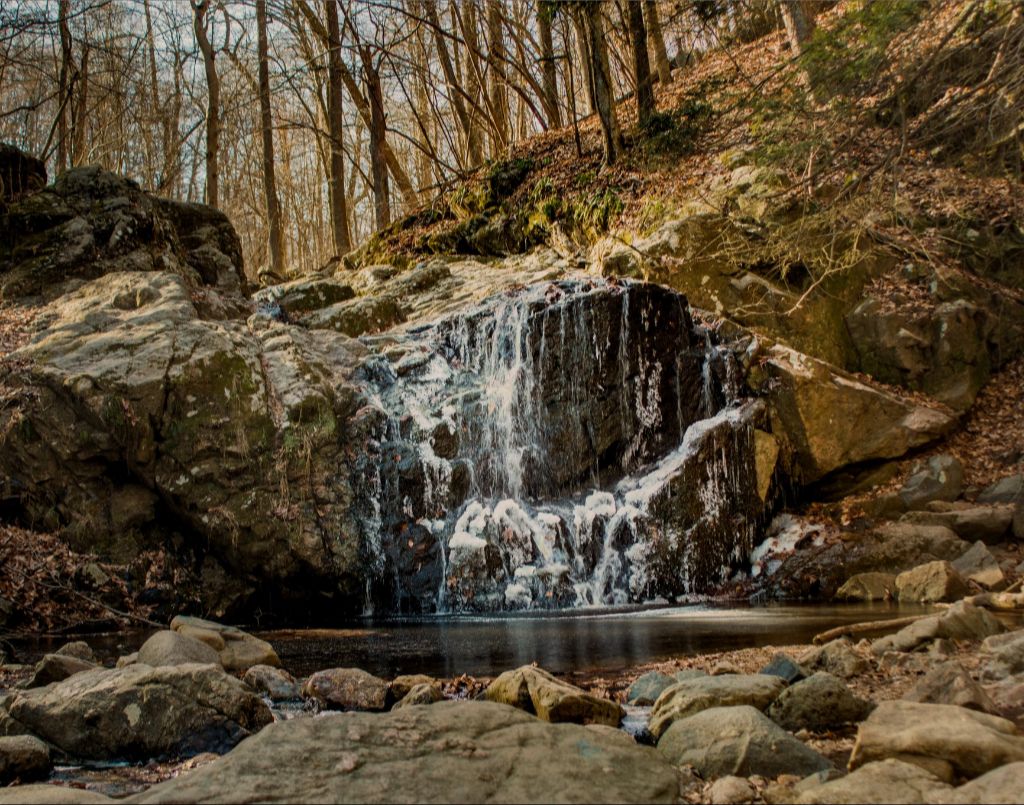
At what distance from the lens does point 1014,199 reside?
11.8 m

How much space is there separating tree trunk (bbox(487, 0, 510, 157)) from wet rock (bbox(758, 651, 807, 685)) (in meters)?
16.1

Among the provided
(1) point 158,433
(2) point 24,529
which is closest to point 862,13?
(1) point 158,433

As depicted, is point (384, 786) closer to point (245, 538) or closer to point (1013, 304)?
point (245, 538)

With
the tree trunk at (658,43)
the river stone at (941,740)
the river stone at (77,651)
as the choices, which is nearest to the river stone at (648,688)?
the river stone at (941,740)

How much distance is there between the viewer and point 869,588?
848 cm

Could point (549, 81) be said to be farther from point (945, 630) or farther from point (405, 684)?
point (405, 684)

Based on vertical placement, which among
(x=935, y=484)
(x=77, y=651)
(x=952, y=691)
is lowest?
(x=952, y=691)

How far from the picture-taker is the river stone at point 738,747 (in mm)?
3135

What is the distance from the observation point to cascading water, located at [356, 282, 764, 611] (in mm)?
9906

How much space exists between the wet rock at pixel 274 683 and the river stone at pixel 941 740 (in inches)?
142

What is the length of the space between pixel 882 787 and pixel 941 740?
42 centimetres

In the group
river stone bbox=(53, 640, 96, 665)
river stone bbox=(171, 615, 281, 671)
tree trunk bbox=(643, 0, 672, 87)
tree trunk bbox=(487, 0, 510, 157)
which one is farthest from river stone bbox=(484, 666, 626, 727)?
tree trunk bbox=(643, 0, 672, 87)

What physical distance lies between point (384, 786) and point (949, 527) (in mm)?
8762

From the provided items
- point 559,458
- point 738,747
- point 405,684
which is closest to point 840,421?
point 559,458
